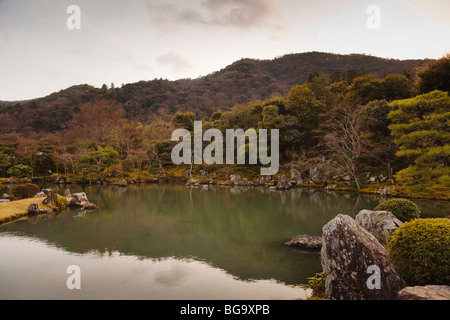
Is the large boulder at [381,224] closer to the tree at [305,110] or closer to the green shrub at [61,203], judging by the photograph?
the green shrub at [61,203]

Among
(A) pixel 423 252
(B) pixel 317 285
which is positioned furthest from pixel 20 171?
(A) pixel 423 252

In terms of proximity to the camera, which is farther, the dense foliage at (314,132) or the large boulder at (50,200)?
the dense foliage at (314,132)

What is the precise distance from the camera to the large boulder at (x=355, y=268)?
5.80 meters

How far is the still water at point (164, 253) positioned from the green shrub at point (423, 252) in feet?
7.74

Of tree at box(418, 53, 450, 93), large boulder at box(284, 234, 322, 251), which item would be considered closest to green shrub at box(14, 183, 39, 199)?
large boulder at box(284, 234, 322, 251)

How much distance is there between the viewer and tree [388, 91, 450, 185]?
19.6 m

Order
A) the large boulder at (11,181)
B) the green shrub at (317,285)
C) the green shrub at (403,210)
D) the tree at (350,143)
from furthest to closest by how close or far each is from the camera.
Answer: the large boulder at (11,181), the tree at (350,143), the green shrub at (403,210), the green shrub at (317,285)

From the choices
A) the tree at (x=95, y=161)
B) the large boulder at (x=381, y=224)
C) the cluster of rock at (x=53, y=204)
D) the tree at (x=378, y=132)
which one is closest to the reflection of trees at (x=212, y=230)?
the cluster of rock at (x=53, y=204)

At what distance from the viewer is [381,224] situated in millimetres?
9383

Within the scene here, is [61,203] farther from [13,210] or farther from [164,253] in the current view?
[164,253]

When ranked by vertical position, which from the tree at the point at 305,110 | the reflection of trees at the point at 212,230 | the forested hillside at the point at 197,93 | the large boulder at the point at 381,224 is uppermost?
the forested hillside at the point at 197,93

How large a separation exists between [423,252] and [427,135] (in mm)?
17387

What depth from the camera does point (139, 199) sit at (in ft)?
83.6

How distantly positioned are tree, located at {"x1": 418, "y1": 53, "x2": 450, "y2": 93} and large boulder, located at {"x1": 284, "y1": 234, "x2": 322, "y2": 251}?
21.8m
